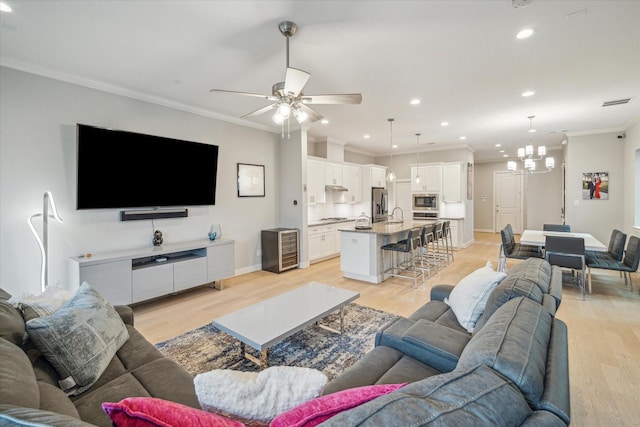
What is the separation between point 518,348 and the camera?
37.4 inches

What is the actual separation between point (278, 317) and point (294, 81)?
6.58 ft

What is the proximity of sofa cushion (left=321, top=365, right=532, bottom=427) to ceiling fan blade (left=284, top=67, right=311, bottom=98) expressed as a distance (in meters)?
2.18

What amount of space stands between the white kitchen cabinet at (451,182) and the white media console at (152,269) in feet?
19.1

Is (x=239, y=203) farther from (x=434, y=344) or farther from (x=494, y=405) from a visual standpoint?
(x=494, y=405)

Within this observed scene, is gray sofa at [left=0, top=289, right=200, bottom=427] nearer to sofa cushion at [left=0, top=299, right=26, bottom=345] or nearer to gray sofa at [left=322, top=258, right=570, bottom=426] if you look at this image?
sofa cushion at [left=0, top=299, right=26, bottom=345]

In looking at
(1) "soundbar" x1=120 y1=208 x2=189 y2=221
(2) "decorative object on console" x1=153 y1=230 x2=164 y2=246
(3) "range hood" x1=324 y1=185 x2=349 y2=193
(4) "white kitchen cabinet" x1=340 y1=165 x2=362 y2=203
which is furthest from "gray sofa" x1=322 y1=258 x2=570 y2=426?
(4) "white kitchen cabinet" x1=340 y1=165 x2=362 y2=203

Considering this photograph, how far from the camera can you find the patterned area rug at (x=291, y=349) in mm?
2400

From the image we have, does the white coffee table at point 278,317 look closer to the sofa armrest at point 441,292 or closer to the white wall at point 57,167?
the sofa armrest at point 441,292

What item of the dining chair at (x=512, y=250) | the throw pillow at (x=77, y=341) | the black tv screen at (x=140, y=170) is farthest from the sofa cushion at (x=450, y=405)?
the dining chair at (x=512, y=250)

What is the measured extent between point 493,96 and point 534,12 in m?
2.01

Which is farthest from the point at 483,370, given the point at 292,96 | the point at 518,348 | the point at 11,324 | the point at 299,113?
the point at 299,113

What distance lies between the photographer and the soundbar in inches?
150

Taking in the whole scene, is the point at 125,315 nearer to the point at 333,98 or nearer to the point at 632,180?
the point at 333,98

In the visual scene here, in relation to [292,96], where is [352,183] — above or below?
below
